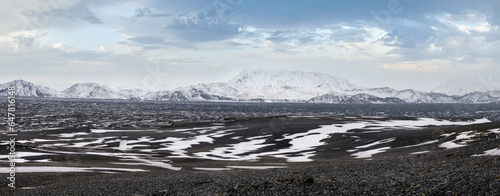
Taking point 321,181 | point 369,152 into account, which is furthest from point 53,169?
point 369,152

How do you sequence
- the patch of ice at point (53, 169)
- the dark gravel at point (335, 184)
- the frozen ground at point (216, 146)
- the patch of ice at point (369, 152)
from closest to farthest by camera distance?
the dark gravel at point (335, 184) → the patch of ice at point (53, 169) → the frozen ground at point (216, 146) → the patch of ice at point (369, 152)

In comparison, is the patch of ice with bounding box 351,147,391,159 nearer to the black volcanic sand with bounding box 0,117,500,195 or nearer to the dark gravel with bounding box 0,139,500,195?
→ the black volcanic sand with bounding box 0,117,500,195

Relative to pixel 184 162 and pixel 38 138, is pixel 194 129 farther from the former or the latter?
pixel 184 162

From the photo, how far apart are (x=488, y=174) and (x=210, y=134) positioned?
64.0m

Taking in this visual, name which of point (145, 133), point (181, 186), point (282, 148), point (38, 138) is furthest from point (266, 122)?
point (181, 186)

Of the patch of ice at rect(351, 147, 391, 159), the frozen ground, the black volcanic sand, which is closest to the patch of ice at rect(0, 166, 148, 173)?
the frozen ground

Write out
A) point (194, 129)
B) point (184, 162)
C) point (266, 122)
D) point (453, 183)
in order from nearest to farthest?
point (453, 183) < point (184, 162) < point (194, 129) < point (266, 122)

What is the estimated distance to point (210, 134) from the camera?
253ft

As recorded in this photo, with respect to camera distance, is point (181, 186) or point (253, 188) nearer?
point (253, 188)

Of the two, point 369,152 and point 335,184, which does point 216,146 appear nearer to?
point 369,152

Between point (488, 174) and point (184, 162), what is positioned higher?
point (488, 174)

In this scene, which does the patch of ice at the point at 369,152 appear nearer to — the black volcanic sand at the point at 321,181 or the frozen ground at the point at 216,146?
the frozen ground at the point at 216,146

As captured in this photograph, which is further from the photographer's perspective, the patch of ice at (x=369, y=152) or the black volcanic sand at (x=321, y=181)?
the patch of ice at (x=369, y=152)

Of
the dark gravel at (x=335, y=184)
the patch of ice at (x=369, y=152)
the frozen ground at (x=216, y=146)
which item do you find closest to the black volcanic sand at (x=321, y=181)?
the dark gravel at (x=335, y=184)
